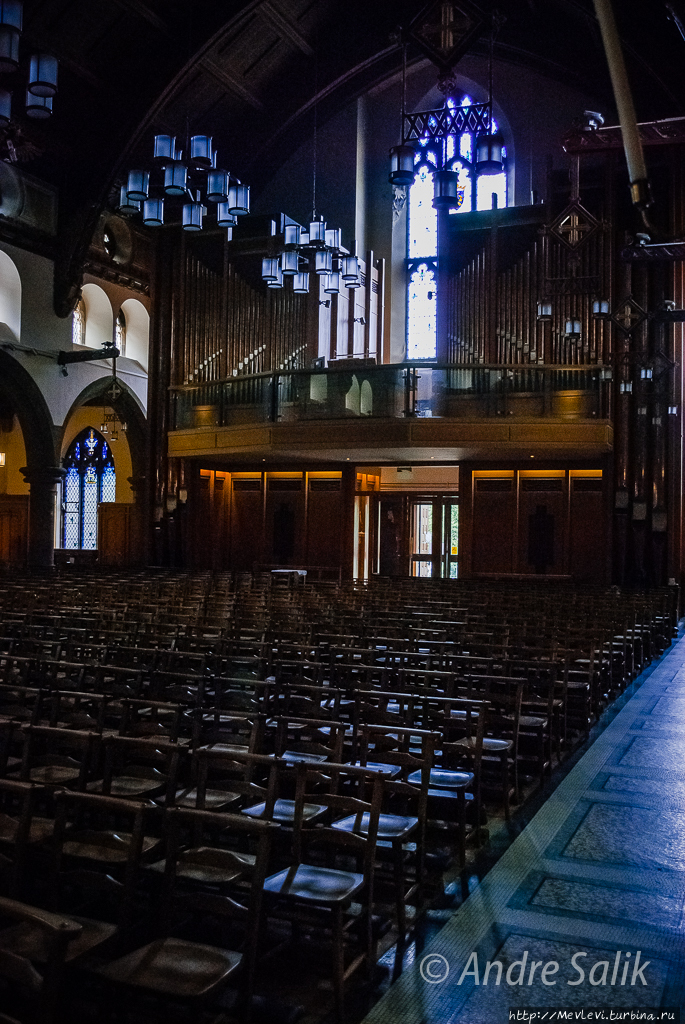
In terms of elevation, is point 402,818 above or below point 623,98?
below

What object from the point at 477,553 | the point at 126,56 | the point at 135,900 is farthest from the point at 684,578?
the point at 135,900

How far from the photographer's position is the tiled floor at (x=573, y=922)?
316 cm

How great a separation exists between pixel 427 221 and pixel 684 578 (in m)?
12.6

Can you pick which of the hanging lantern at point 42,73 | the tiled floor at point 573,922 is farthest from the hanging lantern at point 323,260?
the tiled floor at point 573,922

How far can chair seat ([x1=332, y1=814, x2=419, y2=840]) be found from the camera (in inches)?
147

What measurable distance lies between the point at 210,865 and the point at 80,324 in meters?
22.4

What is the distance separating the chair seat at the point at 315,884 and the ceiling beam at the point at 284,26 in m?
19.6

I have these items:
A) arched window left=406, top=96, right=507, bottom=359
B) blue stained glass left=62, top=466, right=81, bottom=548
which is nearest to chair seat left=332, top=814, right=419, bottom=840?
arched window left=406, top=96, right=507, bottom=359

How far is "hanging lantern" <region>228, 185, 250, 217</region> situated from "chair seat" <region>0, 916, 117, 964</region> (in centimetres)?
1127

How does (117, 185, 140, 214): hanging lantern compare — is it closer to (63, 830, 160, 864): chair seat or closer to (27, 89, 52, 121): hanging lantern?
(27, 89, 52, 121): hanging lantern

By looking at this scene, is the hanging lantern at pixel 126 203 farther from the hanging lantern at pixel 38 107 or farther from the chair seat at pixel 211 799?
the chair seat at pixel 211 799

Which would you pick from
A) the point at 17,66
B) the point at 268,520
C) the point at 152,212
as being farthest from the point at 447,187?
the point at 268,520

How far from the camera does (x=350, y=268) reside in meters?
16.5

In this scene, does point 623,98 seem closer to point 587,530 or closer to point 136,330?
point 587,530
